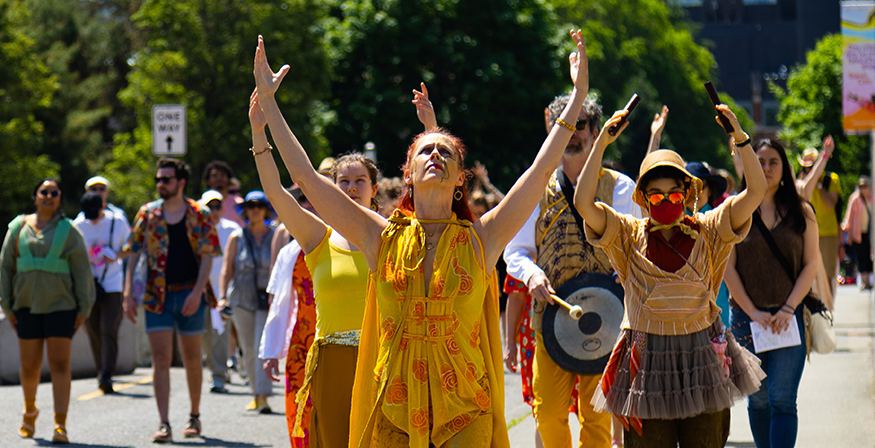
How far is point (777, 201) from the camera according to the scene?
592 cm

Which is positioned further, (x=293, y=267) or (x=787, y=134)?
(x=787, y=134)

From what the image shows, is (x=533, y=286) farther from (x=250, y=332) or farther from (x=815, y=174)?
(x=250, y=332)

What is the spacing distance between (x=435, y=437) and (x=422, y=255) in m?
0.59

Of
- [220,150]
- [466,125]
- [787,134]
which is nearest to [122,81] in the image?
[220,150]

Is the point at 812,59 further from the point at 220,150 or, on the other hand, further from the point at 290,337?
the point at 290,337

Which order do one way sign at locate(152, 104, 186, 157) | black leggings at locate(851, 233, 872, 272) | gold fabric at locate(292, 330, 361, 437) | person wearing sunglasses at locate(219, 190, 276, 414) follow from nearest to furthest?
gold fabric at locate(292, 330, 361, 437) → person wearing sunglasses at locate(219, 190, 276, 414) → one way sign at locate(152, 104, 186, 157) → black leggings at locate(851, 233, 872, 272)

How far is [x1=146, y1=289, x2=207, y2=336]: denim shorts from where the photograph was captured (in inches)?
318

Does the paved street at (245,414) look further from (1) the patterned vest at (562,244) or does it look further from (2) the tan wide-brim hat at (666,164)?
(2) the tan wide-brim hat at (666,164)

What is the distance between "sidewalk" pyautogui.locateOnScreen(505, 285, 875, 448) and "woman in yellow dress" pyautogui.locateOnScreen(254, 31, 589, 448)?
367 centimetres

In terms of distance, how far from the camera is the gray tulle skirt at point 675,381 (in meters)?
4.41

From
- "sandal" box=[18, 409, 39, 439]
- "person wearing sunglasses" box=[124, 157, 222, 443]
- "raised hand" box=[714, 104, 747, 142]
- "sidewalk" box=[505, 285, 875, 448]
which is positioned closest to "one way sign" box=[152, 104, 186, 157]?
"sidewalk" box=[505, 285, 875, 448]

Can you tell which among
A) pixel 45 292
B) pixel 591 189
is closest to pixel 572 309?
pixel 591 189

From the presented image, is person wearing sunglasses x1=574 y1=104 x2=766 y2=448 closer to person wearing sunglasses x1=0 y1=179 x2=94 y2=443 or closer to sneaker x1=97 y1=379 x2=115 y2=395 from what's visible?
person wearing sunglasses x1=0 y1=179 x2=94 y2=443

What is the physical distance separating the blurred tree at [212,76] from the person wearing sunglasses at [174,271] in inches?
1065
